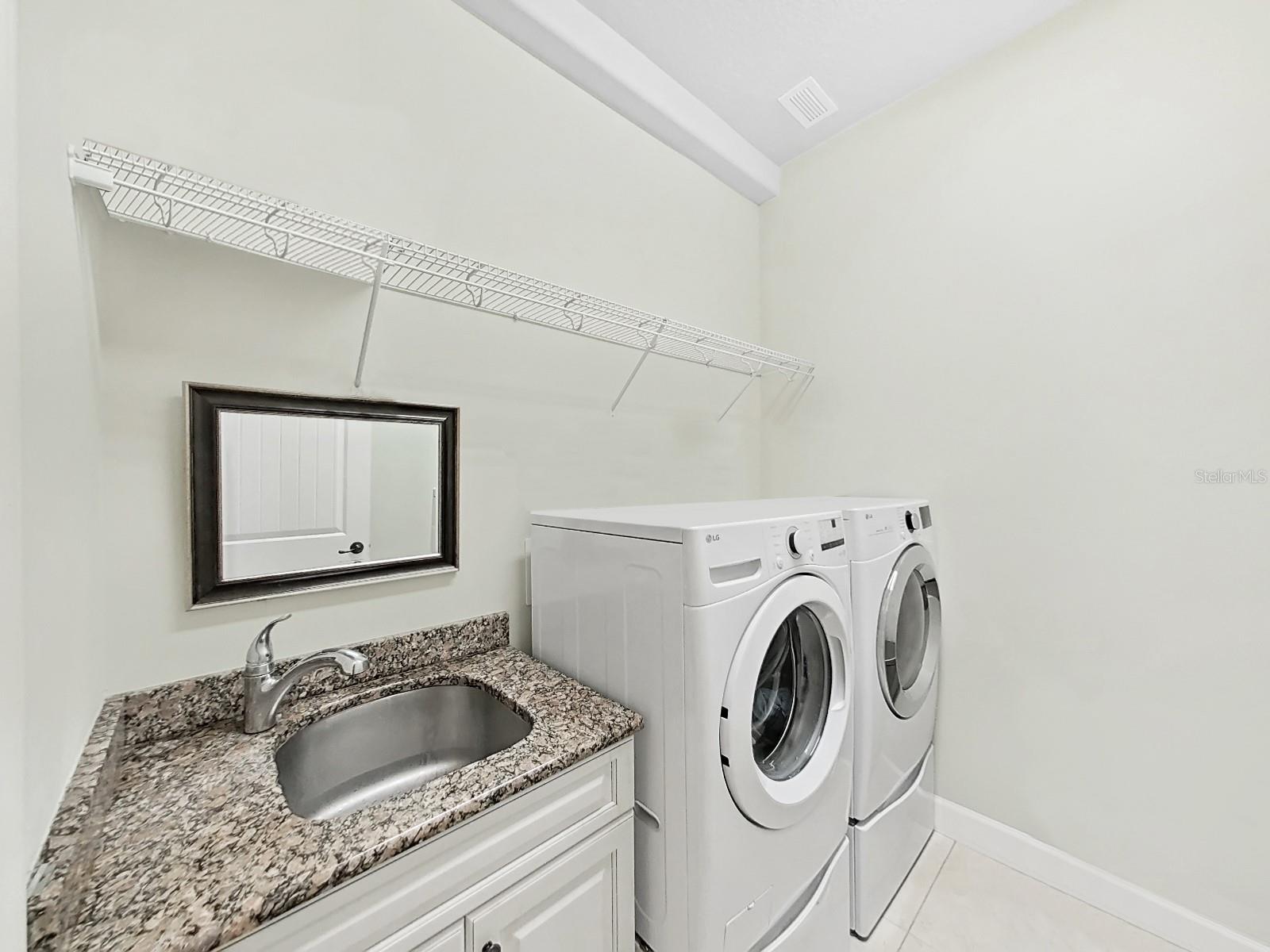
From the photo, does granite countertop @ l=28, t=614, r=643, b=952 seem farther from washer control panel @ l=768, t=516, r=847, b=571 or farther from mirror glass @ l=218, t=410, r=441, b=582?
washer control panel @ l=768, t=516, r=847, b=571

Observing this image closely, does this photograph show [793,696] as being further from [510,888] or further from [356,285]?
[356,285]

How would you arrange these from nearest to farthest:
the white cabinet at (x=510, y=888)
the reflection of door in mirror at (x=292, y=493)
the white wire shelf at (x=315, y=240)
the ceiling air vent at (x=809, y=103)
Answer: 1. the white cabinet at (x=510, y=888)
2. the white wire shelf at (x=315, y=240)
3. the reflection of door in mirror at (x=292, y=493)
4. the ceiling air vent at (x=809, y=103)

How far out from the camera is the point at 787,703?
144 centimetres

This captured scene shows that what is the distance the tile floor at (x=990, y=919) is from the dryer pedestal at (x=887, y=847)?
5 centimetres

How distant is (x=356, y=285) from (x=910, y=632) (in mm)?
2136

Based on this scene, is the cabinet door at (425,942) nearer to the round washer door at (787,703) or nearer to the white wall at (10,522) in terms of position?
the white wall at (10,522)

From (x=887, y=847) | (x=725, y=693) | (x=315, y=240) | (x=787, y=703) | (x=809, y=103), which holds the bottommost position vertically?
(x=887, y=847)

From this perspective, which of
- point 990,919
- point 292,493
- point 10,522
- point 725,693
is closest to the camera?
point 10,522

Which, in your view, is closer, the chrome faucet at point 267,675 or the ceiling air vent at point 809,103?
the chrome faucet at point 267,675

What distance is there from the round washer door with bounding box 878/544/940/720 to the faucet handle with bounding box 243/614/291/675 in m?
1.64

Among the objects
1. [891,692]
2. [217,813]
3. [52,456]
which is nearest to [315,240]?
[52,456]

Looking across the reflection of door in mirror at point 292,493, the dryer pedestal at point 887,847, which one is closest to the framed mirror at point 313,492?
the reflection of door in mirror at point 292,493

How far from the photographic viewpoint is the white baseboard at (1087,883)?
1.44m

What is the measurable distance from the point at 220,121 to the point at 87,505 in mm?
910
